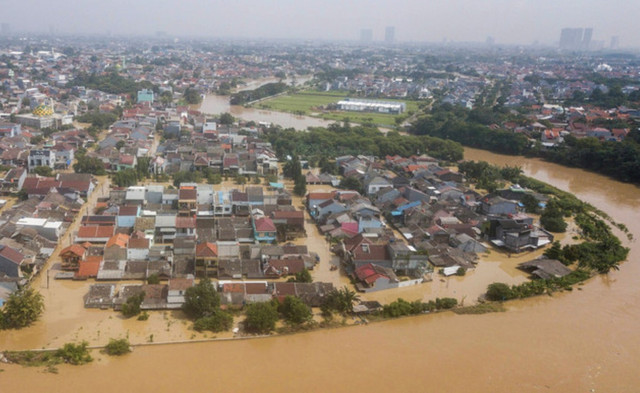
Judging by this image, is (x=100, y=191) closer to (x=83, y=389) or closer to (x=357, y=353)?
(x=83, y=389)

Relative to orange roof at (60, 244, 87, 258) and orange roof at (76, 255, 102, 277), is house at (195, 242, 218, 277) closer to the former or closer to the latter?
orange roof at (76, 255, 102, 277)

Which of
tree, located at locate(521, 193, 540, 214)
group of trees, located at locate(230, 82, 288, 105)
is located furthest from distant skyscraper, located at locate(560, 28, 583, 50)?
tree, located at locate(521, 193, 540, 214)

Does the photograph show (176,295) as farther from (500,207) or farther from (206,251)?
(500,207)

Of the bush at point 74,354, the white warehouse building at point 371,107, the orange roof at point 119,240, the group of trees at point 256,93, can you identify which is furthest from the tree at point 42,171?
the white warehouse building at point 371,107

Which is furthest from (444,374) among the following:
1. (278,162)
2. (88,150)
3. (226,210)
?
(88,150)

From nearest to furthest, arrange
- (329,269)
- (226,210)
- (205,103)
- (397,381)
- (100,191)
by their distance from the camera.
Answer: (397,381)
(329,269)
(226,210)
(100,191)
(205,103)

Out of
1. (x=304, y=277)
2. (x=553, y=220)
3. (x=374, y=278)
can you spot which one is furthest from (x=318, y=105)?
(x=304, y=277)

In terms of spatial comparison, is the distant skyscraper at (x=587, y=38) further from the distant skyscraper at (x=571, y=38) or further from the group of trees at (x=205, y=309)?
the group of trees at (x=205, y=309)

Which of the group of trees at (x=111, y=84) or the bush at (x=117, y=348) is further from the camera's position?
the group of trees at (x=111, y=84)
